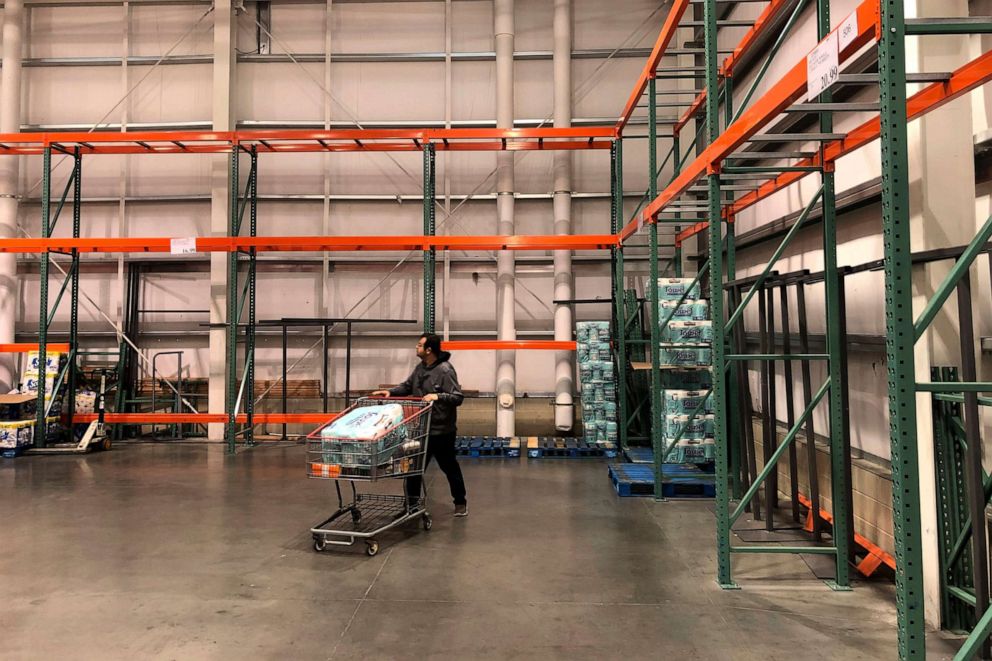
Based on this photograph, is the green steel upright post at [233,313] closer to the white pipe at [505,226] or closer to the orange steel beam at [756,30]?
the white pipe at [505,226]

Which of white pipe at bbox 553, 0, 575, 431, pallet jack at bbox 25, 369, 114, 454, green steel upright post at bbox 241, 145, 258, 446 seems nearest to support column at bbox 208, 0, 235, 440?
green steel upright post at bbox 241, 145, 258, 446

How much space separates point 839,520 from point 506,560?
8.63ft

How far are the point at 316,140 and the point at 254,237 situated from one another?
6.34ft

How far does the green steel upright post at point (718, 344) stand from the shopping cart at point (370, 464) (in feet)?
8.73

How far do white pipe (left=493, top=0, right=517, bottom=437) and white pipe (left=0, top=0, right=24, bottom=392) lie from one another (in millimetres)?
9381

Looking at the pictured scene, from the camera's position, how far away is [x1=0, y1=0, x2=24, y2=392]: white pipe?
11656 mm

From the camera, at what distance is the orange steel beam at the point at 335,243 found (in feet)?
31.6

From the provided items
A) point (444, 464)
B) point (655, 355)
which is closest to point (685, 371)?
point (655, 355)

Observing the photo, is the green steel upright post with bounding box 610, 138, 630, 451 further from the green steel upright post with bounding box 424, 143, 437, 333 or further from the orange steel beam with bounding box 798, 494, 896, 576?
the orange steel beam with bounding box 798, 494, 896, 576

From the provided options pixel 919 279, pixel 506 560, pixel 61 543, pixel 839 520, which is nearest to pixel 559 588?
pixel 506 560

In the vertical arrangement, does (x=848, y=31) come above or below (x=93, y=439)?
above

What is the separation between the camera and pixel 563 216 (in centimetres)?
1145

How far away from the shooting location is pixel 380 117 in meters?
12.2

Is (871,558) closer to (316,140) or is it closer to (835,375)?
(835,375)
